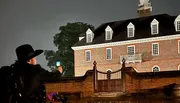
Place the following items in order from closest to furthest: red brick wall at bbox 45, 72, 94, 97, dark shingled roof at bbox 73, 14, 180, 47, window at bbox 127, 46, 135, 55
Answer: red brick wall at bbox 45, 72, 94, 97 < dark shingled roof at bbox 73, 14, 180, 47 < window at bbox 127, 46, 135, 55

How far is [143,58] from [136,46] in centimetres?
188

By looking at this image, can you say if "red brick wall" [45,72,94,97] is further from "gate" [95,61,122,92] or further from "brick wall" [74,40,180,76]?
"brick wall" [74,40,180,76]

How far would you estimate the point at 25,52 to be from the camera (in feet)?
12.4

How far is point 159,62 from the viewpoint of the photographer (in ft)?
143

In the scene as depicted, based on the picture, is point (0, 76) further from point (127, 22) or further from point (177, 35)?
point (127, 22)

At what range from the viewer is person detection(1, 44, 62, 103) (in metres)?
3.69

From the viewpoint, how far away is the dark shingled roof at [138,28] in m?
45.0

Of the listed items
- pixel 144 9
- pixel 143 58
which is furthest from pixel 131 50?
pixel 144 9

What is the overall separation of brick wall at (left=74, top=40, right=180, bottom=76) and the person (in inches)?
1594

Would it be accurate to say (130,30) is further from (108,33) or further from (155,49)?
(155,49)

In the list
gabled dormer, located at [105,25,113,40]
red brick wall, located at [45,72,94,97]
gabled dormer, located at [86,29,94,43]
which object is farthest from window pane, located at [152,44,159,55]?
red brick wall, located at [45,72,94,97]

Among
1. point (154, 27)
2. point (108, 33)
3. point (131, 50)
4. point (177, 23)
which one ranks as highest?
point (177, 23)

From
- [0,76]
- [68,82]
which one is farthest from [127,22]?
[0,76]

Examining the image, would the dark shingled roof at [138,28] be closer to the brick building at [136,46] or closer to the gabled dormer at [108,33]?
the brick building at [136,46]
